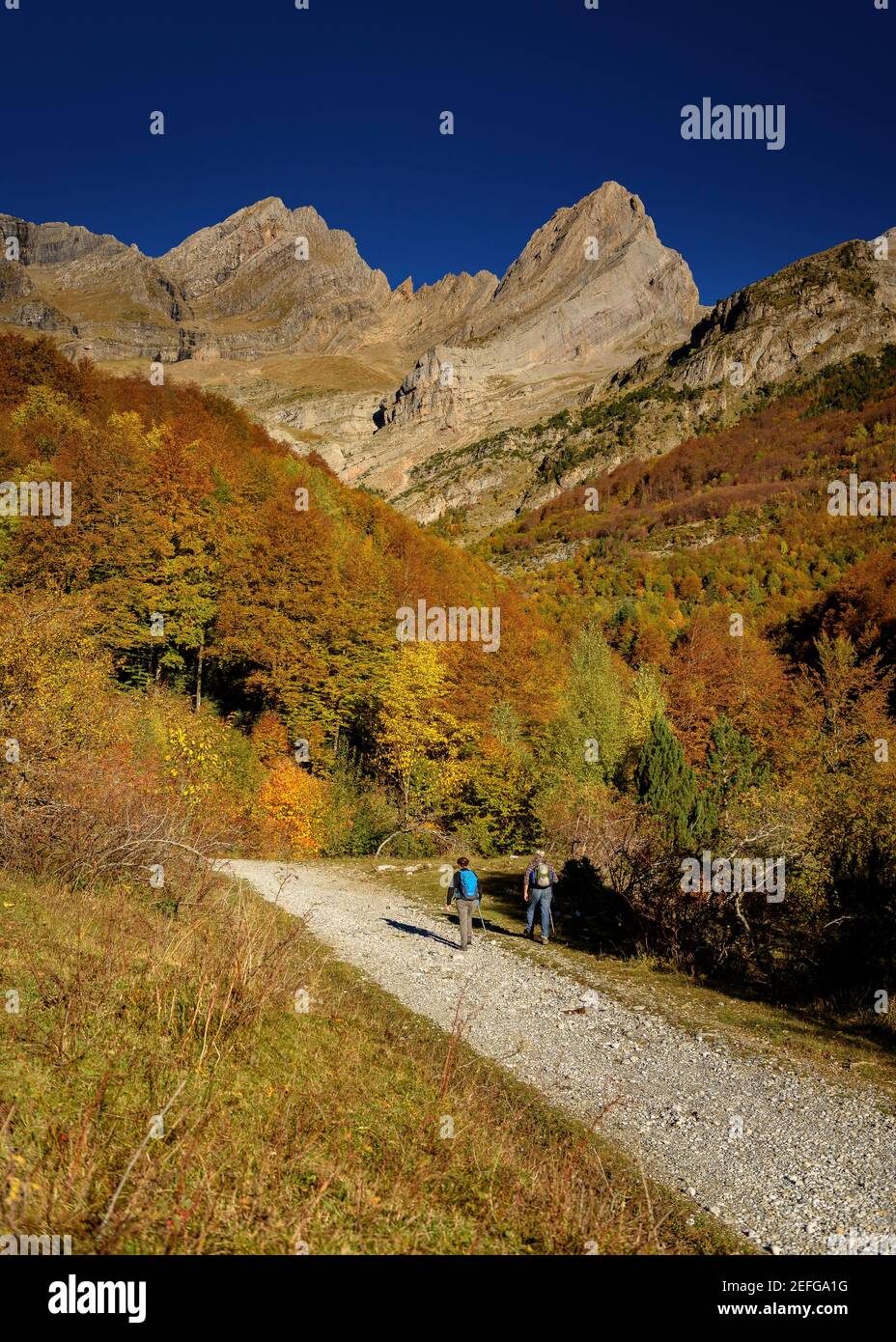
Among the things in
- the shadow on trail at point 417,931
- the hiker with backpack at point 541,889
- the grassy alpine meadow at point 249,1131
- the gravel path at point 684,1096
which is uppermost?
the grassy alpine meadow at point 249,1131

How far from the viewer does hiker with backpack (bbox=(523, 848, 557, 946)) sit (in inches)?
599

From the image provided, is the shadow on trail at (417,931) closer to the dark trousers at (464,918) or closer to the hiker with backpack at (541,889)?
the dark trousers at (464,918)

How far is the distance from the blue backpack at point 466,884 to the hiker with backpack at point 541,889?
5.07 ft

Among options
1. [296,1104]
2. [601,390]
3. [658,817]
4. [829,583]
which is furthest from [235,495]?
[601,390]

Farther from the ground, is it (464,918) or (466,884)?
(466,884)

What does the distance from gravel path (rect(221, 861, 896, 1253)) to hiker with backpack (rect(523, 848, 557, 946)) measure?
1410mm

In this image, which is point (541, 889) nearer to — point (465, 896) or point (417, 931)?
point (465, 896)

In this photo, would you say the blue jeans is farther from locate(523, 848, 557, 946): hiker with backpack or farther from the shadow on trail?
the shadow on trail

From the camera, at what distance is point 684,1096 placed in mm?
8688

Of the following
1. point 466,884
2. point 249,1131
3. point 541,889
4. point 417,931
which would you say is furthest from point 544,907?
point 249,1131

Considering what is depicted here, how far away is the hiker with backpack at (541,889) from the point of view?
1523cm

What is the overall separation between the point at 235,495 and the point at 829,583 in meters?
78.6

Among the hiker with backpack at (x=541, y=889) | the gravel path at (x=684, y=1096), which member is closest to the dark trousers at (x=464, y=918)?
the gravel path at (x=684, y=1096)

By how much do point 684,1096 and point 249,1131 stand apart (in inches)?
248
